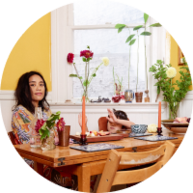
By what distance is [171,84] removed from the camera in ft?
8.59

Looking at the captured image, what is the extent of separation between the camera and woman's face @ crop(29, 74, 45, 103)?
2.26 metres

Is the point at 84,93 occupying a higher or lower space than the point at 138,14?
lower

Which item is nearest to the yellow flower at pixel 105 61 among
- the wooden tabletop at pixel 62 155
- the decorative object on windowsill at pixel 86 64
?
the decorative object on windowsill at pixel 86 64

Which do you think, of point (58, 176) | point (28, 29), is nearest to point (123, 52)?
point (28, 29)

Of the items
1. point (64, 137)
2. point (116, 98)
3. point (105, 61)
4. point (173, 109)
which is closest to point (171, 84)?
point (173, 109)

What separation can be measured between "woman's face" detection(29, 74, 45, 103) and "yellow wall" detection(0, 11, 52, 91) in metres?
0.24

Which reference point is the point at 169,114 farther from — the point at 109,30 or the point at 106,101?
the point at 109,30

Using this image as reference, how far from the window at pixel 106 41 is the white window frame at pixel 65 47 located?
5 cm

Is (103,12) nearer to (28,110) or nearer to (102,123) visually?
(102,123)

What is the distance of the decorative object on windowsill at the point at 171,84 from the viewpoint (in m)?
2.55

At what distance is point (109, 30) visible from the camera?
2949 mm

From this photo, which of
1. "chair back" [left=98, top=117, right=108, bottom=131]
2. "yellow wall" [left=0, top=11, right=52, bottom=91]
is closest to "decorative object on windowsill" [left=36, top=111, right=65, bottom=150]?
"chair back" [left=98, top=117, right=108, bottom=131]

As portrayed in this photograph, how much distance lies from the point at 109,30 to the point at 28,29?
0.99 meters

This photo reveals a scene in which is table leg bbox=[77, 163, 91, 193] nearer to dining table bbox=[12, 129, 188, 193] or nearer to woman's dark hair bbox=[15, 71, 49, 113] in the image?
dining table bbox=[12, 129, 188, 193]
